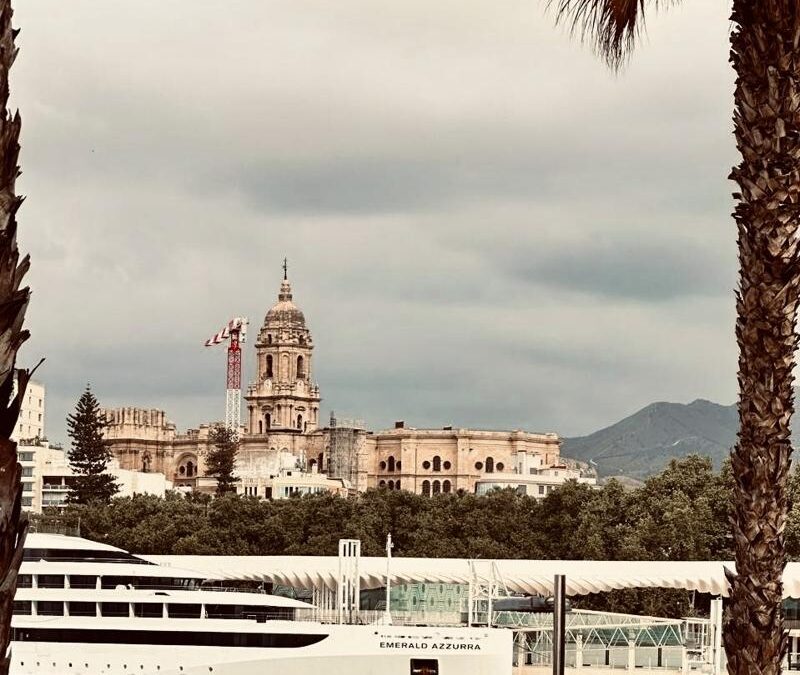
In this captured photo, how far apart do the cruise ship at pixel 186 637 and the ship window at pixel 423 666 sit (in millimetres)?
33

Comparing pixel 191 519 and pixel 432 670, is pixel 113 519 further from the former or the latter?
pixel 432 670

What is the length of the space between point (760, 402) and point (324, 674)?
41.4 meters

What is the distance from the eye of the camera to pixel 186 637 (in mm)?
52812

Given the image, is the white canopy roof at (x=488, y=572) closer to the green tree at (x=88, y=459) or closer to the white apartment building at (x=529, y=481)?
the green tree at (x=88, y=459)

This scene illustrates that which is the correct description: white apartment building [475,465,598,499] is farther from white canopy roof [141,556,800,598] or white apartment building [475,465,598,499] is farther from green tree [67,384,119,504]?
white canopy roof [141,556,800,598]

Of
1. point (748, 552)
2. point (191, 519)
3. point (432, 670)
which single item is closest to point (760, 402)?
point (748, 552)

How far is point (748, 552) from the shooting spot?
42.3 ft

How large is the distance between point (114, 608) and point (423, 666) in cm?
1045

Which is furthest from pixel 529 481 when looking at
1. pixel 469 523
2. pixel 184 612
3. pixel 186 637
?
pixel 186 637

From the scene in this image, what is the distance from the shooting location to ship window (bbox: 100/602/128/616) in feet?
174

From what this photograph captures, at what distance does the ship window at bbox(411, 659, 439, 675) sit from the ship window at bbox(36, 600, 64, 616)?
38.6 feet

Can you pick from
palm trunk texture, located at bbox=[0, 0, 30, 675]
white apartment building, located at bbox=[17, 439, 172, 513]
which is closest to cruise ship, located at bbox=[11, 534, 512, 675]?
palm trunk texture, located at bbox=[0, 0, 30, 675]

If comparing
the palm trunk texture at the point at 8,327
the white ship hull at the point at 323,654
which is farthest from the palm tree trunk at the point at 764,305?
the white ship hull at the point at 323,654

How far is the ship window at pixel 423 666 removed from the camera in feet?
172
